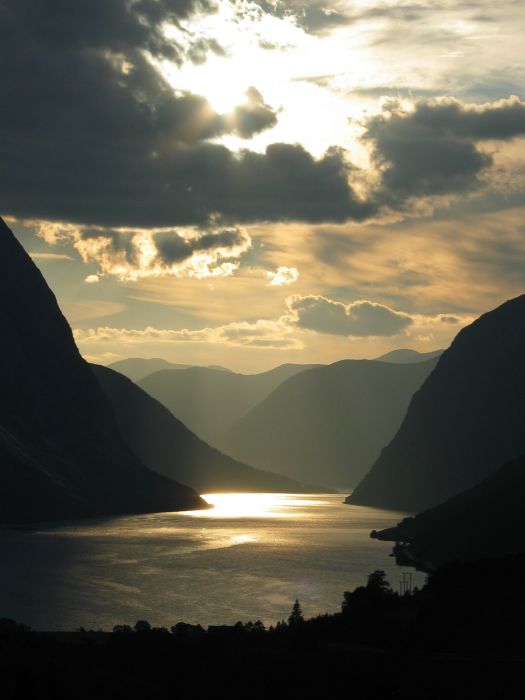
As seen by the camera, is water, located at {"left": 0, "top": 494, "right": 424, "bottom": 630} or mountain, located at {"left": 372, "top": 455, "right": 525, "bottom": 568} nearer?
water, located at {"left": 0, "top": 494, "right": 424, "bottom": 630}

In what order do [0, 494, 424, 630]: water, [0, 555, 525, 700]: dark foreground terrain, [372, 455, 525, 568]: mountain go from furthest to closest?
[372, 455, 525, 568]: mountain, [0, 494, 424, 630]: water, [0, 555, 525, 700]: dark foreground terrain

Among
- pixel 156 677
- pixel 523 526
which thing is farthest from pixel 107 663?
pixel 523 526

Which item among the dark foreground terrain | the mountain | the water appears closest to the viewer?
the dark foreground terrain

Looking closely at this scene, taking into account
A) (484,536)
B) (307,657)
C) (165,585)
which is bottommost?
(165,585)

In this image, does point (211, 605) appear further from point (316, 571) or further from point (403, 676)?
point (403, 676)

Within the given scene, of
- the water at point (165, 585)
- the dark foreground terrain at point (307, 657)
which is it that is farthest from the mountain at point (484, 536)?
the dark foreground terrain at point (307, 657)

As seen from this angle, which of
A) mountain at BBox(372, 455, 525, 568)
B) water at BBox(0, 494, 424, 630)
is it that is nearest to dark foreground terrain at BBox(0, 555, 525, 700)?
water at BBox(0, 494, 424, 630)

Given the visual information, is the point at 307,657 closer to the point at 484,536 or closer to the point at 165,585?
the point at 165,585

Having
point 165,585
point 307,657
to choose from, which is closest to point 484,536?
point 165,585

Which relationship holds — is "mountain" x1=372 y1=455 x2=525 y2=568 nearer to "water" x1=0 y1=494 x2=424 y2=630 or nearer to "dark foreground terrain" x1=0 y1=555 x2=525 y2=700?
"water" x1=0 y1=494 x2=424 y2=630
